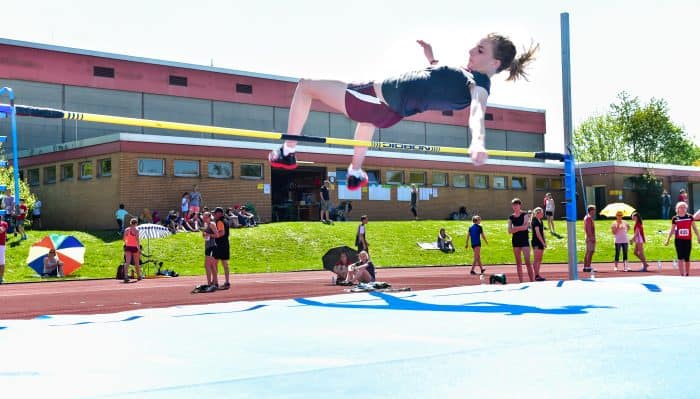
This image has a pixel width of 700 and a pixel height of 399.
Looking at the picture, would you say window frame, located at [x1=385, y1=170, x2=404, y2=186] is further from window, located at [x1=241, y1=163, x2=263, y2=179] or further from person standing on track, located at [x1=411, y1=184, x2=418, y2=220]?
window, located at [x1=241, y1=163, x2=263, y2=179]

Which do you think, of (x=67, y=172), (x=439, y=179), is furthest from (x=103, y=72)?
(x=439, y=179)

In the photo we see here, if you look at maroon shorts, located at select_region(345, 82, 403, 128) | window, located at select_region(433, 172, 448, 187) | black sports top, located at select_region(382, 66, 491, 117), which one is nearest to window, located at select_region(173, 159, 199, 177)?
window, located at select_region(433, 172, 448, 187)

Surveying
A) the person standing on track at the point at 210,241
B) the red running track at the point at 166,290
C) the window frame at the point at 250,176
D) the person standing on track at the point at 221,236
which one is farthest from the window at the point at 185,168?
the person standing on track at the point at 221,236

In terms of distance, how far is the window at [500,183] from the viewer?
43.1 m

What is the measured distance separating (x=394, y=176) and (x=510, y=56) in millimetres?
25045

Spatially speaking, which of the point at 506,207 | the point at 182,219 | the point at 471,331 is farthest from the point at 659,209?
the point at 471,331

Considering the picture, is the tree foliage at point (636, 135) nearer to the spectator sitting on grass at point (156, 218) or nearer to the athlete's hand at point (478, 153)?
the spectator sitting on grass at point (156, 218)

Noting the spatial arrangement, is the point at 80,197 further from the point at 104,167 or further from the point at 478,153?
the point at 478,153

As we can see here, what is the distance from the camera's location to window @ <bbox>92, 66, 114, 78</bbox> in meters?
37.5

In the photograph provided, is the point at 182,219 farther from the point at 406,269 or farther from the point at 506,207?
the point at 506,207

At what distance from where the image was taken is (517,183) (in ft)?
146

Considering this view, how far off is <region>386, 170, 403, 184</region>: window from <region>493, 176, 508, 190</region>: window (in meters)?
7.52

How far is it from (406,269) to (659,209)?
2897 centimetres

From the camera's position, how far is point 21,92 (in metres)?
35.8
